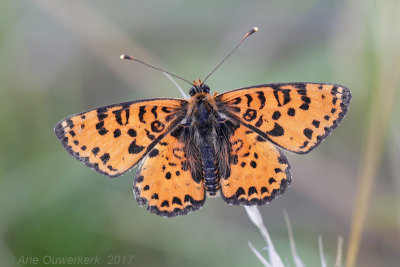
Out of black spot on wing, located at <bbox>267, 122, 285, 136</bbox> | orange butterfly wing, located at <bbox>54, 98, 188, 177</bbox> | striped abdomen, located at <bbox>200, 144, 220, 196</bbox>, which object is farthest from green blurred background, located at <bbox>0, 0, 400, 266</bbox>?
orange butterfly wing, located at <bbox>54, 98, 188, 177</bbox>

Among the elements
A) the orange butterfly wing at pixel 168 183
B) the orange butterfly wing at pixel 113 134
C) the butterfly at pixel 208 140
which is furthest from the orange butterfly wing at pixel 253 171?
the orange butterfly wing at pixel 113 134

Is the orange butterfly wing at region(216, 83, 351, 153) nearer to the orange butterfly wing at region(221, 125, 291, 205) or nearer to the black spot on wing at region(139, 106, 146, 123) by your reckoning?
the orange butterfly wing at region(221, 125, 291, 205)

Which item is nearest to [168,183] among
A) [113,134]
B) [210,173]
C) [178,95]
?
[210,173]

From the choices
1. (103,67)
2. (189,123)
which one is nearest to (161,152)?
(189,123)

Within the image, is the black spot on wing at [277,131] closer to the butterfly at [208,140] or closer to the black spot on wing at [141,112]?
the butterfly at [208,140]

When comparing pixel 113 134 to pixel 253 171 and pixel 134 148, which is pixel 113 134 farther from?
pixel 253 171

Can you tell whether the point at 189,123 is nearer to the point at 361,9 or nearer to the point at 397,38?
the point at 397,38
